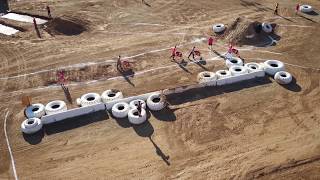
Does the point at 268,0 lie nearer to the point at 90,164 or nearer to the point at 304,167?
the point at 304,167

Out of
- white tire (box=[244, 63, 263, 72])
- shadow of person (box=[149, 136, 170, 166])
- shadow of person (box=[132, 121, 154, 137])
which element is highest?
white tire (box=[244, 63, 263, 72])

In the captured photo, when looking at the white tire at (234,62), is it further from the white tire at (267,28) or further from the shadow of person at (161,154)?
the shadow of person at (161,154)

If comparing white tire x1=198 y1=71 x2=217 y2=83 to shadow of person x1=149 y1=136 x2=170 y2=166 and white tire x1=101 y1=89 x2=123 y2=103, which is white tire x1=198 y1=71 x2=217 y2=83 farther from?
shadow of person x1=149 y1=136 x2=170 y2=166

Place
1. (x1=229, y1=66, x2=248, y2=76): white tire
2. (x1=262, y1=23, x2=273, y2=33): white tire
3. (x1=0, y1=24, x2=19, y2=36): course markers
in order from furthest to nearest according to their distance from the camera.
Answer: (x1=0, y1=24, x2=19, y2=36): course markers, (x1=262, y1=23, x2=273, y2=33): white tire, (x1=229, y1=66, x2=248, y2=76): white tire

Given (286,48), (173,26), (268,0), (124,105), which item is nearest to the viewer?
(124,105)

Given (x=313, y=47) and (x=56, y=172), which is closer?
(x=56, y=172)

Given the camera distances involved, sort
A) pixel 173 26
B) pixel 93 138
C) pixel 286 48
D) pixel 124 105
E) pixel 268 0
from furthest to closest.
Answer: pixel 268 0, pixel 173 26, pixel 286 48, pixel 124 105, pixel 93 138

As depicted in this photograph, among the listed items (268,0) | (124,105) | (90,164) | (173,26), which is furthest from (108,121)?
(268,0)

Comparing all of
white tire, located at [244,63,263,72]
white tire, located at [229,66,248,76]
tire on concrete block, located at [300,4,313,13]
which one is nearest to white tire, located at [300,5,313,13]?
tire on concrete block, located at [300,4,313,13]
